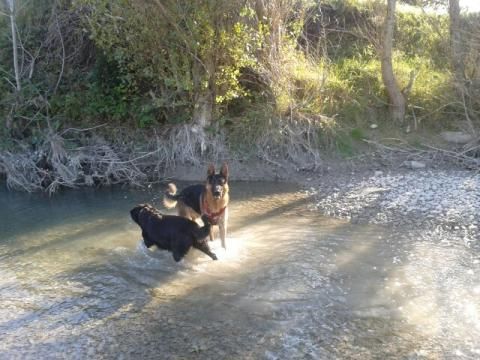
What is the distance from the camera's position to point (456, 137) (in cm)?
1172

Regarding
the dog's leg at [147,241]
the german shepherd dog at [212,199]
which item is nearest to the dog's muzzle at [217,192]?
the german shepherd dog at [212,199]

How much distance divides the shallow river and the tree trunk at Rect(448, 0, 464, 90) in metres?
5.90

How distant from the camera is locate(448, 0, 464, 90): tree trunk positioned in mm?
11664

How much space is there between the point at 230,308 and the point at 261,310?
36 cm

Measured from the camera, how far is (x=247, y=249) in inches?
285

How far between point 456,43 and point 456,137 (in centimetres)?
227

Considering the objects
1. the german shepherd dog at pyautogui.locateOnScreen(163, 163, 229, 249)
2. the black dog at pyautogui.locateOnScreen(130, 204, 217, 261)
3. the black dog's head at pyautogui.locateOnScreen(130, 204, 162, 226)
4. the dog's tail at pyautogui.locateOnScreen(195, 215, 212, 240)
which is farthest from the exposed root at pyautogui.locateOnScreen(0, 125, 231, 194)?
the dog's tail at pyautogui.locateOnScreen(195, 215, 212, 240)

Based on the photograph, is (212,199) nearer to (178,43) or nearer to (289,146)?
(178,43)

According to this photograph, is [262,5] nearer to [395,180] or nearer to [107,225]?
[395,180]

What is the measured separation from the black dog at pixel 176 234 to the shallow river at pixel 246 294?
0.30m

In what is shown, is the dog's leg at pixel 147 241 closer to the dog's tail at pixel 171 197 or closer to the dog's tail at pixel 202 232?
the dog's tail at pixel 202 232

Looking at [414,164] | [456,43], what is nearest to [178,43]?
[414,164]

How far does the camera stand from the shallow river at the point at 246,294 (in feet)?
15.8

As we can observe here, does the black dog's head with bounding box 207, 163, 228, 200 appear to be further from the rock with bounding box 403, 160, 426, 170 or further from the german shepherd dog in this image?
the rock with bounding box 403, 160, 426, 170
